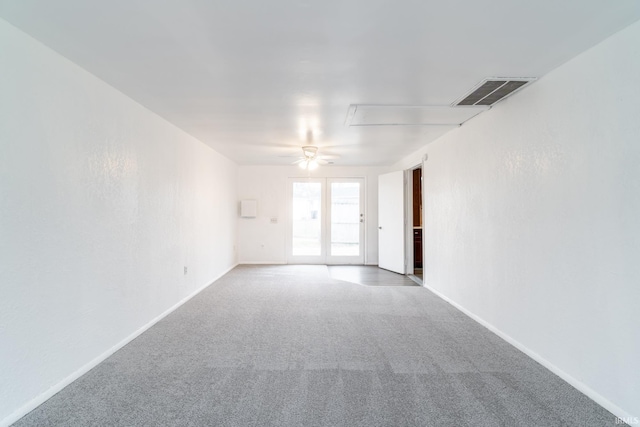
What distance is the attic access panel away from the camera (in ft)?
10.4

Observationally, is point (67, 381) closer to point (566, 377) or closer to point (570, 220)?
point (566, 377)

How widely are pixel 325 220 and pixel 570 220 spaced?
5.36m

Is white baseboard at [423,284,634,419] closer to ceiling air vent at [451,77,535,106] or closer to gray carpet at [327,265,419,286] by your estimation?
gray carpet at [327,265,419,286]

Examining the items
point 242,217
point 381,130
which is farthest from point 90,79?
point 242,217

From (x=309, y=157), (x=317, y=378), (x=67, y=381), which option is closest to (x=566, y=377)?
(x=317, y=378)

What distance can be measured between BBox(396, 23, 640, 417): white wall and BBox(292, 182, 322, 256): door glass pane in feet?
13.7

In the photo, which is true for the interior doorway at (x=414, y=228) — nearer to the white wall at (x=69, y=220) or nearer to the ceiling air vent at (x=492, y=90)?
the ceiling air vent at (x=492, y=90)

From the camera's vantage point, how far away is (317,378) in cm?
229

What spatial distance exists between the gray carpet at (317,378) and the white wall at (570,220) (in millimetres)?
275

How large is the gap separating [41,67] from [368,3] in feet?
6.83

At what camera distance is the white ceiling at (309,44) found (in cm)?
164

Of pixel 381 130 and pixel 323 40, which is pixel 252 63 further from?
pixel 381 130

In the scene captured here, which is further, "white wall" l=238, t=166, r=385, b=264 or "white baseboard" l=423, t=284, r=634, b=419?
"white wall" l=238, t=166, r=385, b=264

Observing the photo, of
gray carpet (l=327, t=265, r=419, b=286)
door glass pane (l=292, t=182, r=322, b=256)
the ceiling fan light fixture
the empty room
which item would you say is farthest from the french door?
the empty room
